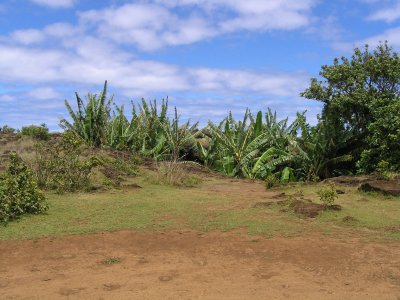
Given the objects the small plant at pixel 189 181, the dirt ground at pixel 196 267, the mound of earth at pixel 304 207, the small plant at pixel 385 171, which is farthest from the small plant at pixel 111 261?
the small plant at pixel 385 171

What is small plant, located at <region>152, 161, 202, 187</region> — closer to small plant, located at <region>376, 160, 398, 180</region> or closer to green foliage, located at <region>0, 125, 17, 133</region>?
small plant, located at <region>376, 160, 398, 180</region>

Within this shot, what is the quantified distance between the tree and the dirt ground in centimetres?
819

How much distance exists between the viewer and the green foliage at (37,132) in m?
19.6

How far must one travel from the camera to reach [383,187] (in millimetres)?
10867

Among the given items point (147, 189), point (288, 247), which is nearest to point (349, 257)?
point (288, 247)

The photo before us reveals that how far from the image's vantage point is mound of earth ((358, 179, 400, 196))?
1068 cm

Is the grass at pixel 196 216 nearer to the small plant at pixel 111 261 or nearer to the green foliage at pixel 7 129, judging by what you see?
the small plant at pixel 111 261

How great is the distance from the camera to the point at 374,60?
15.2 m

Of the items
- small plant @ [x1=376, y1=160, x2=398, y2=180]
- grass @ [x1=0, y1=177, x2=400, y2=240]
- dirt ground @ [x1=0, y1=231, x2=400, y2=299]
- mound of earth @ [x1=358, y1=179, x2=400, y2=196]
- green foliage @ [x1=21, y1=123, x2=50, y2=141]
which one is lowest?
dirt ground @ [x1=0, y1=231, x2=400, y2=299]

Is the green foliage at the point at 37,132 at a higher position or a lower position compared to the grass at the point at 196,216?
higher

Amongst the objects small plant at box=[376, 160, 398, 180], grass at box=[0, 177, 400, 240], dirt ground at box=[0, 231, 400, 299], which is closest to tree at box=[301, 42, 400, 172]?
small plant at box=[376, 160, 398, 180]

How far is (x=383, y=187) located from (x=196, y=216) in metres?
4.68

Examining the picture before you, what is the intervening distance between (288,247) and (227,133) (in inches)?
493

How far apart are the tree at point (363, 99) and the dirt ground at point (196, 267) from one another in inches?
323
